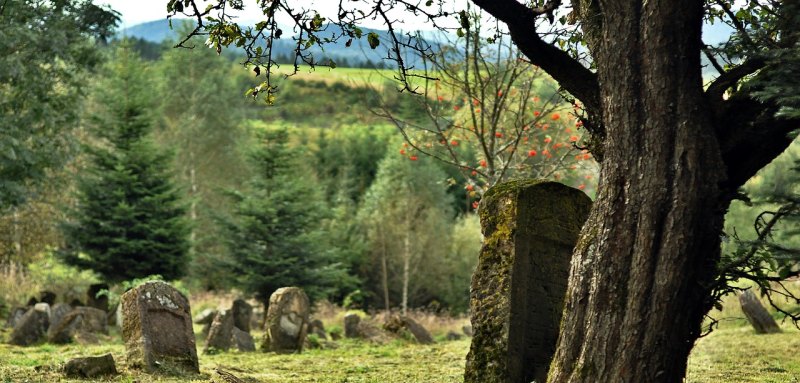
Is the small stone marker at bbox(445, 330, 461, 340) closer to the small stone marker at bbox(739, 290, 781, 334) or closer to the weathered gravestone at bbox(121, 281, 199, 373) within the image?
the small stone marker at bbox(739, 290, 781, 334)

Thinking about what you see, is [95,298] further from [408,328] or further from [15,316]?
[408,328]

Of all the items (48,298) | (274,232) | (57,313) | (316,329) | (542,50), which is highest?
(274,232)

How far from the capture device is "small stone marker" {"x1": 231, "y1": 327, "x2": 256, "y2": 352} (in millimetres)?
16172

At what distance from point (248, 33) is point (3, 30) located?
15.4 m

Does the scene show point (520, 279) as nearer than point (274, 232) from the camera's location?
Yes

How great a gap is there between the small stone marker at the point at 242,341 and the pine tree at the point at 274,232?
9.72 meters

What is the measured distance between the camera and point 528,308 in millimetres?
9055

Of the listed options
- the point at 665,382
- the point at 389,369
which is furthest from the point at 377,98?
the point at 665,382

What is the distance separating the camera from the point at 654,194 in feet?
21.1

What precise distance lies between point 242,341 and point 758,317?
378 inches

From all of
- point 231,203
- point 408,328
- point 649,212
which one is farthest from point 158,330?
point 231,203

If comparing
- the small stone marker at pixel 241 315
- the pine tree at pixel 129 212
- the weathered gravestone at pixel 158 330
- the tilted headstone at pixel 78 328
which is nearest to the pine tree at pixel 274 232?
the pine tree at pixel 129 212

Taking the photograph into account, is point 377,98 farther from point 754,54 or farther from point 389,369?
point 754,54

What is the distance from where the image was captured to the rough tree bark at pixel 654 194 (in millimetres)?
6395
